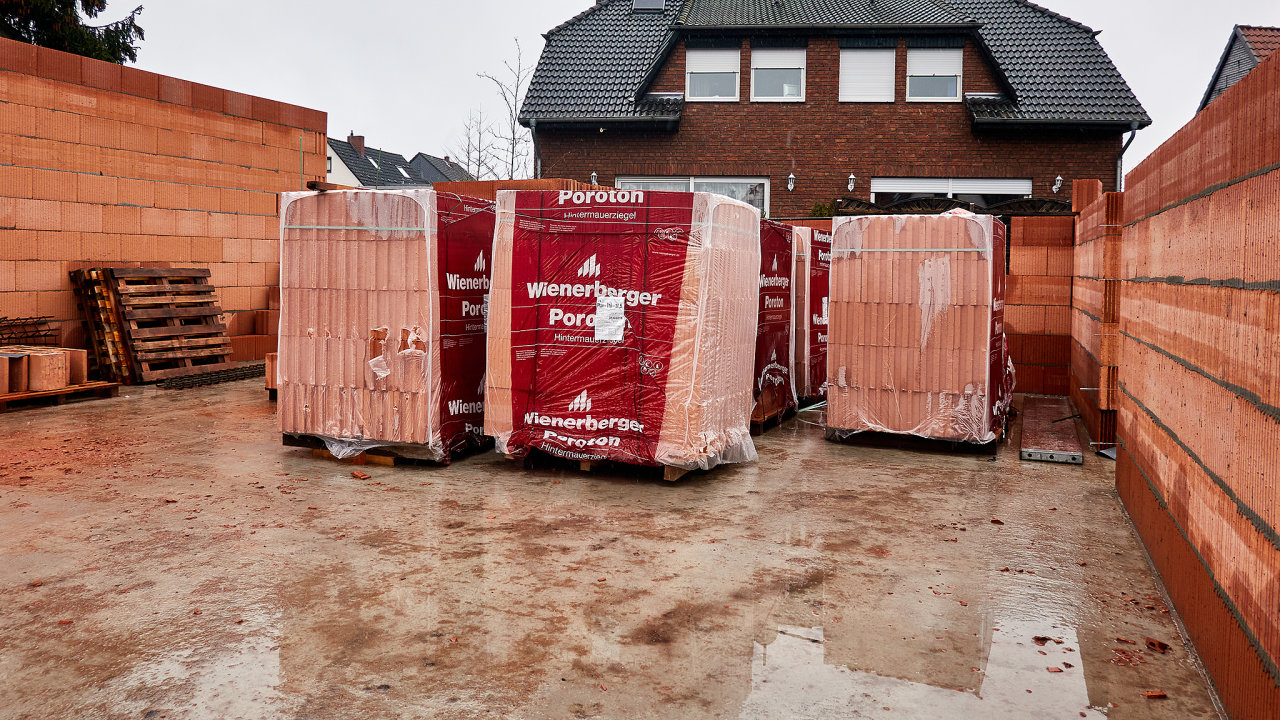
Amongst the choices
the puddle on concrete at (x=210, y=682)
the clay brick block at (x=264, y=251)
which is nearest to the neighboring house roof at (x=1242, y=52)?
the clay brick block at (x=264, y=251)

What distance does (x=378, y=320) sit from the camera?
7273mm

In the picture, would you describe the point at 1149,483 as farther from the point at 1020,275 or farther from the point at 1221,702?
the point at 1020,275

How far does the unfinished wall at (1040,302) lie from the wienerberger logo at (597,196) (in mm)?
6965

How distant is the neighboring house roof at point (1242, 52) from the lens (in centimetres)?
2509

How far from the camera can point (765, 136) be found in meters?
19.9

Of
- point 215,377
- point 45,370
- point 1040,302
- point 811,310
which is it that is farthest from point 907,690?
point 215,377

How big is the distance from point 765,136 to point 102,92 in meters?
12.4

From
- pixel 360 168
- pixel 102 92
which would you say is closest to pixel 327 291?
pixel 102 92

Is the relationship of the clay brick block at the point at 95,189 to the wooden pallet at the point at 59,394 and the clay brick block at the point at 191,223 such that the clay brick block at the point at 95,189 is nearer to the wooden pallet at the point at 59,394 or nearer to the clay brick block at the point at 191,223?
the clay brick block at the point at 191,223

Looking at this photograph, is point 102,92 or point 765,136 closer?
point 102,92

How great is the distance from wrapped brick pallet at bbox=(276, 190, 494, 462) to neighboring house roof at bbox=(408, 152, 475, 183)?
46111 millimetres

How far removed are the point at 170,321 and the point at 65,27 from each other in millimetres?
9698

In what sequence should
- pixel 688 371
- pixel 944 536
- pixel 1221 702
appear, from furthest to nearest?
1. pixel 688 371
2. pixel 944 536
3. pixel 1221 702

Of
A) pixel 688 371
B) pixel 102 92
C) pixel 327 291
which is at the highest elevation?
pixel 102 92
